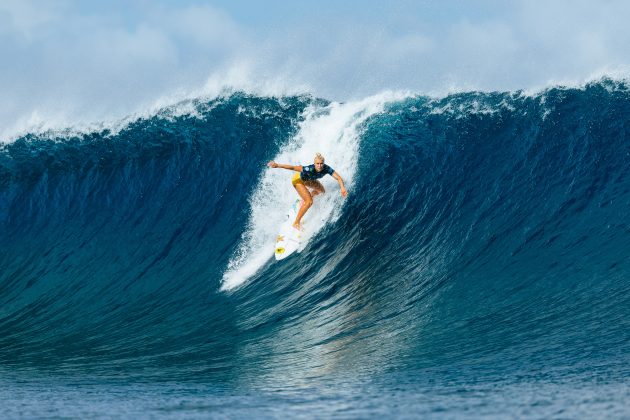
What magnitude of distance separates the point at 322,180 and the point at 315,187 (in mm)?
229

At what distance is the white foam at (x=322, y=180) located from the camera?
1159 centimetres

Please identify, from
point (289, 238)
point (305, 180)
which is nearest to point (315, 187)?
point (305, 180)

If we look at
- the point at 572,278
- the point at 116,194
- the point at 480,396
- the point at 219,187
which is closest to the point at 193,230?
the point at 219,187

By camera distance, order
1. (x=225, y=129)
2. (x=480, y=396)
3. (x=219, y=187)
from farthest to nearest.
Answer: (x=225, y=129), (x=219, y=187), (x=480, y=396)

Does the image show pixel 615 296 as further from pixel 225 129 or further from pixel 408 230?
pixel 225 129

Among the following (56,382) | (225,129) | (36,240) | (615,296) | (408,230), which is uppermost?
(225,129)

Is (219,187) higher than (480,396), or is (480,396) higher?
(219,187)

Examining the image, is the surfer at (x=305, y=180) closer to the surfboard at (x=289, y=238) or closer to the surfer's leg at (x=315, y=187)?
the surfer's leg at (x=315, y=187)

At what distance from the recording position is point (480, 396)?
18.4ft

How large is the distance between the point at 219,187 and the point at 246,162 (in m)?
0.78

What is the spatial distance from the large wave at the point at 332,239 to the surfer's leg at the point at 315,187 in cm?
16

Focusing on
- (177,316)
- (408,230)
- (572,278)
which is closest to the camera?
(572,278)

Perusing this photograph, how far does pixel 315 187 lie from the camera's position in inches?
468

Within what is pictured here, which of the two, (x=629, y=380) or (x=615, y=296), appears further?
(x=615, y=296)
